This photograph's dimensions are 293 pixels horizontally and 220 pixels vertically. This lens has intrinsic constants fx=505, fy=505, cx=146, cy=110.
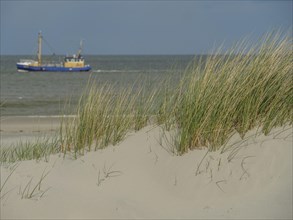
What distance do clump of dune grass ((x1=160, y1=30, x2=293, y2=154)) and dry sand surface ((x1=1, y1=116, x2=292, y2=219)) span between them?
0.43ft

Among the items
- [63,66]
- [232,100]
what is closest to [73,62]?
[63,66]

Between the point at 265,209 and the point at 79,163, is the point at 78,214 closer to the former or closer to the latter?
the point at 79,163

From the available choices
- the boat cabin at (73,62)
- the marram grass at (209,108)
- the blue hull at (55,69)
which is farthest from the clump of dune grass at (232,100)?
the boat cabin at (73,62)

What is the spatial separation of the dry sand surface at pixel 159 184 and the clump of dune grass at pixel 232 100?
0.13 metres

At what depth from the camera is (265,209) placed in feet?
12.8

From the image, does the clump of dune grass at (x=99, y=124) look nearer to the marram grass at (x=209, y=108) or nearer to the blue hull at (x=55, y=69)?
the marram grass at (x=209, y=108)

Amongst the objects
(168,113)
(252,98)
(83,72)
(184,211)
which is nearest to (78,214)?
(184,211)

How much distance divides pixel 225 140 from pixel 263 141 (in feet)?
1.09

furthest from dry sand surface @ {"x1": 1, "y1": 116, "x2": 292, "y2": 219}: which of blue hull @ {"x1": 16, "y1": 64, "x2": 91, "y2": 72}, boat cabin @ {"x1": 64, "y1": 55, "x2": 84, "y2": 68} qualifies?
boat cabin @ {"x1": 64, "y1": 55, "x2": 84, "y2": 68}

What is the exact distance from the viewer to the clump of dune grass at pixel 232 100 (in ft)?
14.8

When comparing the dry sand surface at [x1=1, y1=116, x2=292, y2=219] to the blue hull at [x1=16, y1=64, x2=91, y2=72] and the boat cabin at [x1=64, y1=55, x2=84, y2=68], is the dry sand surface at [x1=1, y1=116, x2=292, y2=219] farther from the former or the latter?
the boat cabin at [x1=64, y1=55, x2=84, y2=68]

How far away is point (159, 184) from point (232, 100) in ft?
3.37

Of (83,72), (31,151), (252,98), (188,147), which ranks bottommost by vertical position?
(83,72)

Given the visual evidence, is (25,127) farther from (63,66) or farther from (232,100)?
(63,66)
